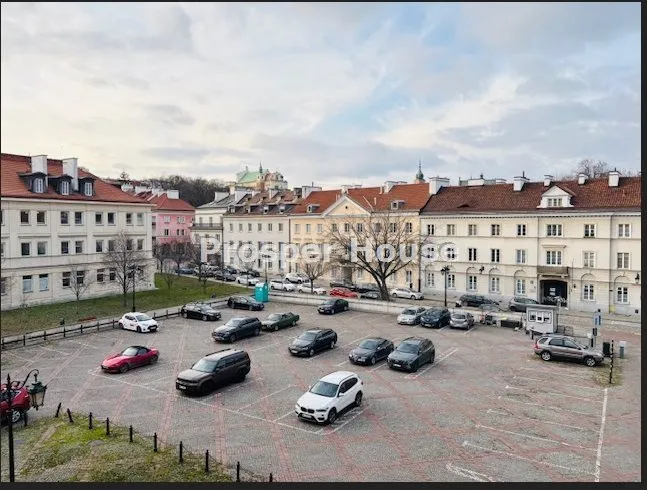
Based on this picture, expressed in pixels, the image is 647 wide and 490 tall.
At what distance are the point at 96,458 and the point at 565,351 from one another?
21.7 meters

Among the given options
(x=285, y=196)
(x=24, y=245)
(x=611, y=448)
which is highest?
(x=285, y=196)

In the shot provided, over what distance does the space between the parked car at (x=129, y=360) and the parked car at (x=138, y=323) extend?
742cm

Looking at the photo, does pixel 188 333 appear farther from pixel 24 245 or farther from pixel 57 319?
pixel 24 245

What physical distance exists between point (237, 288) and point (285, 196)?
1953cm

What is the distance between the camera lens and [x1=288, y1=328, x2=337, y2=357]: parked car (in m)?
26.6

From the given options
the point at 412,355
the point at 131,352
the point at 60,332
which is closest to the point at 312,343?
the point at 412,355

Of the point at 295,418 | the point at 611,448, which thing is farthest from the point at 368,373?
the point at 611,448

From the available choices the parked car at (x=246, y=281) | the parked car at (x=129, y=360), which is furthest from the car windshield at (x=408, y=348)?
the parked car at (x=246, y=281)

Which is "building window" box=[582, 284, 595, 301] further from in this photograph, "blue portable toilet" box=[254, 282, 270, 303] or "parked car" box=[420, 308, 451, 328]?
"blue portable toilet" box=[254, 282, 270, 303]

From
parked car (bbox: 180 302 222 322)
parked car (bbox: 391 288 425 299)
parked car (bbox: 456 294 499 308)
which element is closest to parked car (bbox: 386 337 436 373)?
parked car (bbox: 180 302 222 322)

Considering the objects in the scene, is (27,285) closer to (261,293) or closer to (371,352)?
(261,293)

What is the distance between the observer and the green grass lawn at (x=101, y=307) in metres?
33.9

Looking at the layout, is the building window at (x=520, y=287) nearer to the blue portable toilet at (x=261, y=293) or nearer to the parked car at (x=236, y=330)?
the blue portable toilet at (x=261, y=293)

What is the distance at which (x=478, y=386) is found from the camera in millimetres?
22000
